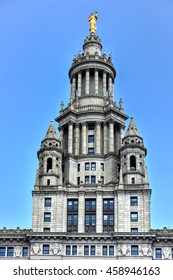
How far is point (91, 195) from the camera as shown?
115812 millimetres

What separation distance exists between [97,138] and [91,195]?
17.6 meters

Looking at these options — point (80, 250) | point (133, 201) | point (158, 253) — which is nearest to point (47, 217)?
point (80, 250)

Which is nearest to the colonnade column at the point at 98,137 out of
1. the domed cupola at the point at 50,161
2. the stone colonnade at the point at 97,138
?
the stone colonnade at the point at 97,138

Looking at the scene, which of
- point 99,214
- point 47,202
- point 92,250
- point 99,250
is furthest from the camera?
point 47,202

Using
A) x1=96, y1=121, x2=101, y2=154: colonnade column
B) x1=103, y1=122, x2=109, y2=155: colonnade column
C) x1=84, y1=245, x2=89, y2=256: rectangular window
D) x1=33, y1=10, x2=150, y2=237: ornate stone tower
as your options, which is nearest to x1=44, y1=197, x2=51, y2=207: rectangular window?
x1=33, y1=10, x2=150, y2=237: ornate stone tower

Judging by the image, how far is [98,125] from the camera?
132 meters

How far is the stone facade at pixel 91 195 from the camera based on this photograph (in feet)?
361

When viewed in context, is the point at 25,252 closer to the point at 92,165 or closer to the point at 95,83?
the point at 92,165

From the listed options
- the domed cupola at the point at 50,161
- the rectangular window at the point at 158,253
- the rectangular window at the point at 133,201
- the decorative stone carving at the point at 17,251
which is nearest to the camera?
the rectangular window at the point at 158,253

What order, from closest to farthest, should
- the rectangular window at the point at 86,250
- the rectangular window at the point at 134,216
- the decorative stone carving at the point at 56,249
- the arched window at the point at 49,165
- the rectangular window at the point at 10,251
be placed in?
the decorative stone carving at the point at 56,249 → the rectangular window at the point at 86,250 → the rectangular window at the point at 10,251 → the rectangular window at the point at 134,216 → the arched window at the point at 49,165

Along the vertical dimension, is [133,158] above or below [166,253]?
above

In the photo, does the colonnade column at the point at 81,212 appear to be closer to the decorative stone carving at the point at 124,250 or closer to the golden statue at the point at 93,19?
the decorative stone carving at the point at 124,250

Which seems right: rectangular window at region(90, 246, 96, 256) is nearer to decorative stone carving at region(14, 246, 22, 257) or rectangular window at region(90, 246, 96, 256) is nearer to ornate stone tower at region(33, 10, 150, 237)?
ornate stone tower at region(33, 10, 150, 237)

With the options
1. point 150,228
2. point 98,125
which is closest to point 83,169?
point 98,125
